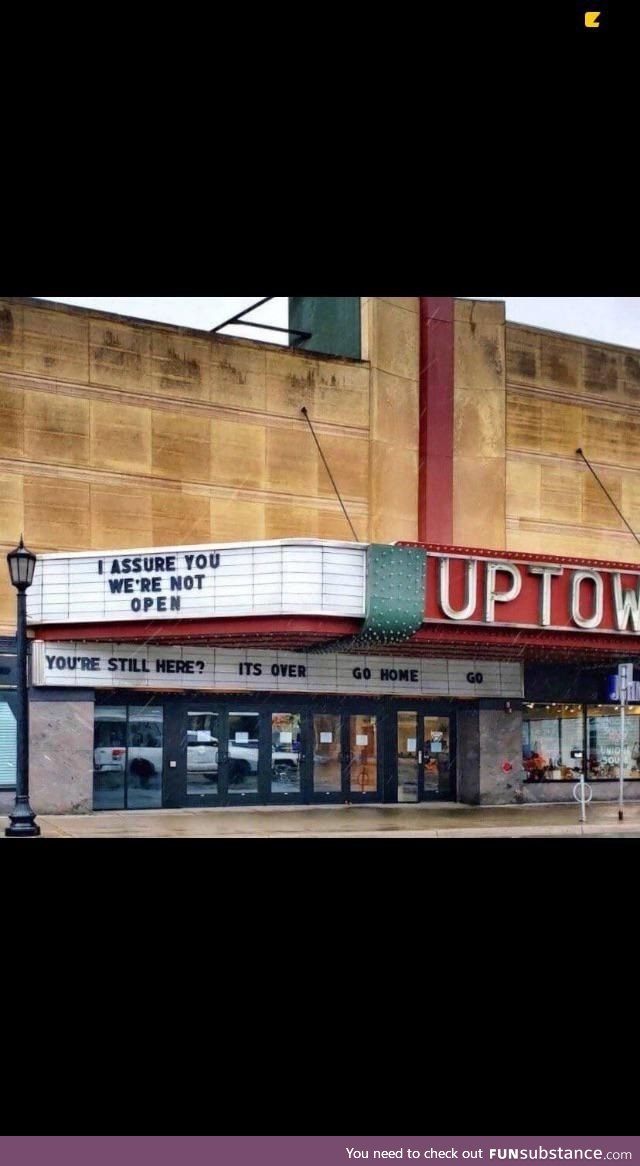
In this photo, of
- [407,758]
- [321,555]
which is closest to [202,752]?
[407,758]

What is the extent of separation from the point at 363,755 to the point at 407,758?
3.63 ft

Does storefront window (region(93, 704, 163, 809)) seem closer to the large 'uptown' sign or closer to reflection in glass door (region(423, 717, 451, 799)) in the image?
the large 'uptown' sign

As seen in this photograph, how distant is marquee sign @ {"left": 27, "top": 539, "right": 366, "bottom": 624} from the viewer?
2112 centimetres

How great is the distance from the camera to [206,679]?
78.5 feet

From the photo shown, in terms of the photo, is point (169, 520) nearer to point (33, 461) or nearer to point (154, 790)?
point (33, 461)

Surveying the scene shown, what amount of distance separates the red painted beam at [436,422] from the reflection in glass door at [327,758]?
459 centimetres

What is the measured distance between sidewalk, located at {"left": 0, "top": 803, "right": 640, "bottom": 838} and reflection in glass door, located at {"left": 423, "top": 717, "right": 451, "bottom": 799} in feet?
4.07

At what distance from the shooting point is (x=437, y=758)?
88.4 feet

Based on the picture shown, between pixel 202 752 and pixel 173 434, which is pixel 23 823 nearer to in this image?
pixel 202 752

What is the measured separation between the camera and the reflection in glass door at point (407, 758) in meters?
26.5

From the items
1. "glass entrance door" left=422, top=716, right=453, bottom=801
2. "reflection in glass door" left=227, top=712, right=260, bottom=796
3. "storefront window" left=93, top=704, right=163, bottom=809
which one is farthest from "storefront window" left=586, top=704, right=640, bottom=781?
"storefront window" left=93, top=704, right=163, bottom=809

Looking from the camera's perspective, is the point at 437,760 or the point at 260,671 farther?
the point at 437,760

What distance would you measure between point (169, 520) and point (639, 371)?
12.7 m

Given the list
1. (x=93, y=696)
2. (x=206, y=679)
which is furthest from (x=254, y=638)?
(x=93, y=696)
